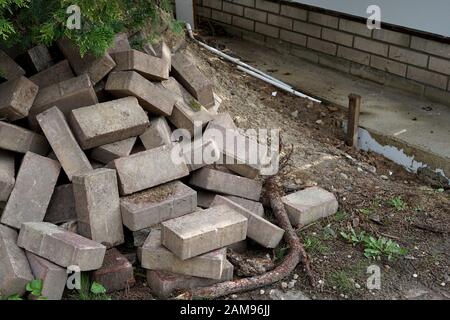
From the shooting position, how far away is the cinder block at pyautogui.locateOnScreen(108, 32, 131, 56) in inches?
201

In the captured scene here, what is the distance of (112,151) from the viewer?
448cm

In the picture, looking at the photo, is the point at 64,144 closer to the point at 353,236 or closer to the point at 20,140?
the point at 20,140

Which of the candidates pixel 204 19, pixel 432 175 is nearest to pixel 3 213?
pixel 432 175

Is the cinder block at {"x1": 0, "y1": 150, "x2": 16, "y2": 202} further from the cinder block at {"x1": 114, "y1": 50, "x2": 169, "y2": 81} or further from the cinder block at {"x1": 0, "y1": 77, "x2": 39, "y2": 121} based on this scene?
the cinder block at {"x1": 114, "y1": 50, "x2": 169, "y2": 81}

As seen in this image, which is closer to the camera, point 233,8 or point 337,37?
point 337,37

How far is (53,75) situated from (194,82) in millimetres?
1301

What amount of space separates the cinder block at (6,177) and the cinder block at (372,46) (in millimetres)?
4787

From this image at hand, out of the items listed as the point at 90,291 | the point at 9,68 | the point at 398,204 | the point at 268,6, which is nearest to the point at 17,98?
the point at 9,68

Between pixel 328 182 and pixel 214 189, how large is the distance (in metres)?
1.15

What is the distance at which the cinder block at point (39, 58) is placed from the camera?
5012mm

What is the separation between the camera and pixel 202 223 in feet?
13.0

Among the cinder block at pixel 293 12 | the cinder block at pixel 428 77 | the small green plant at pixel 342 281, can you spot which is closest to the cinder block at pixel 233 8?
the cinder block at pixel 293 12

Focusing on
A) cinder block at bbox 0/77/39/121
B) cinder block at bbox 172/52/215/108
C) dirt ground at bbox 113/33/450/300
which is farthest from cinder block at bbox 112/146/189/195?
cinder block at bbox 172/52/215/108

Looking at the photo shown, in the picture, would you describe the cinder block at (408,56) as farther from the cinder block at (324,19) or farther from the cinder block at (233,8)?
the cinder block at (233,8)
